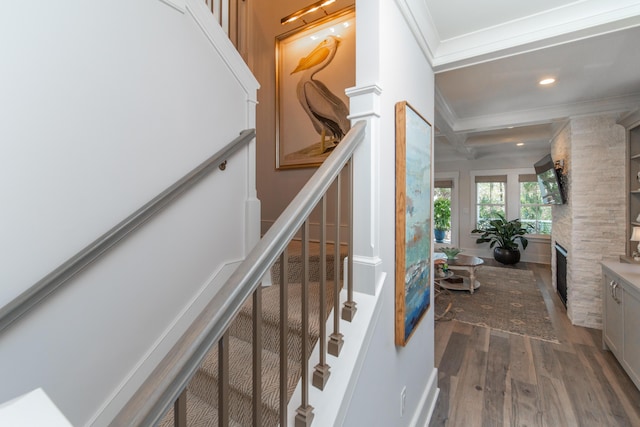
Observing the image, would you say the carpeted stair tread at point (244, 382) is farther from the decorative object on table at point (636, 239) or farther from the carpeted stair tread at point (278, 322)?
the decorative object on table at point (636, 239)

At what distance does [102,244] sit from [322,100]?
1950 millimetres

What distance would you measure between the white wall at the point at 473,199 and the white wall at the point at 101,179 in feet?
23.5

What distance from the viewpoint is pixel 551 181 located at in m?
4.12

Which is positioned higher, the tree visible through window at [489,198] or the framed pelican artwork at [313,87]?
the framed pelican artwork at [313,87]

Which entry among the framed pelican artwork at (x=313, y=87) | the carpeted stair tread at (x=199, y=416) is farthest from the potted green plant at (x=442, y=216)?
the carpeted stair tread at (x=199, y=416)

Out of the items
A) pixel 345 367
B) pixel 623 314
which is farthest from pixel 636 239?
pixel 345 367

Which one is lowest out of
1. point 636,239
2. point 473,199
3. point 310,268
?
point 310,268

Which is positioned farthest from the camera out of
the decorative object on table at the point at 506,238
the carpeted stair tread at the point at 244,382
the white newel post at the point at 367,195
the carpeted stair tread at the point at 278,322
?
the decorative object on table at the point at 506,238

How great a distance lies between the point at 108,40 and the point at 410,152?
149 cm

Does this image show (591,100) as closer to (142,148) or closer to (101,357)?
(142,148)

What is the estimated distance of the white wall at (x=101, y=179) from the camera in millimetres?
1096

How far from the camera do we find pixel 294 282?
207 centimetres

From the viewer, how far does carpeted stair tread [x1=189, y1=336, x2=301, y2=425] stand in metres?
1.16

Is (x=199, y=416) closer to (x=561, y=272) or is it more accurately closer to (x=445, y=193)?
(x=561, y=272)
